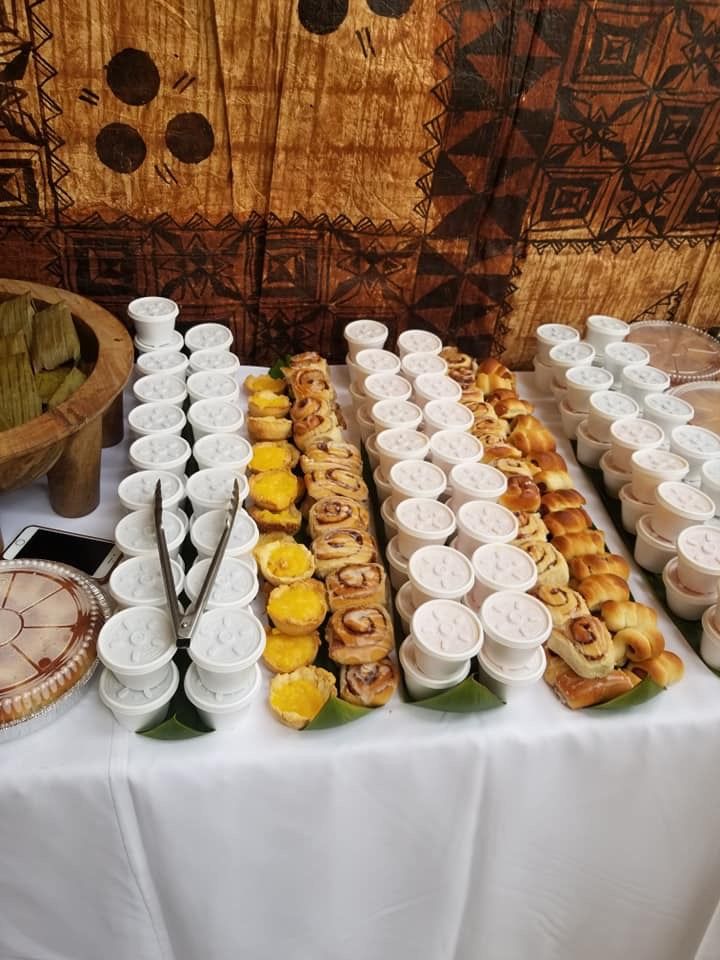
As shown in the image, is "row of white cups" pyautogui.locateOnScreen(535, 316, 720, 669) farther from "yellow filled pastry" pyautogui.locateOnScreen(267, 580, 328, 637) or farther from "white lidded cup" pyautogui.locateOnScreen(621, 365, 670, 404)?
"yellow filled pastry" pyautogui.locateOnScreen(267, 580, 328, 637)

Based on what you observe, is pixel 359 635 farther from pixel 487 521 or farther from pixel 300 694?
pixel 487 521

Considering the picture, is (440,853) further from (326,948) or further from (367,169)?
(367,169)

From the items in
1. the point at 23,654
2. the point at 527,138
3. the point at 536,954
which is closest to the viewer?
the point at 23,654

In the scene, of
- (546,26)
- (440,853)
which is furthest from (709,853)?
(546,26)

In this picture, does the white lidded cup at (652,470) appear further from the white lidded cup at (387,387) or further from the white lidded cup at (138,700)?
the white lidded cup at (138,700)

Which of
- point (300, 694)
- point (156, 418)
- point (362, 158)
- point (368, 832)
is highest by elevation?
point (362, 158)

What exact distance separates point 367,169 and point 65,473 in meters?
0.88

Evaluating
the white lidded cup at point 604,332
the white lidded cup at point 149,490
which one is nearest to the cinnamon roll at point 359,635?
the white lidded cup at point 149,490

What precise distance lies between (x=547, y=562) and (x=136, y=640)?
65 cm

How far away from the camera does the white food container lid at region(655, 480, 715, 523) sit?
1238mm

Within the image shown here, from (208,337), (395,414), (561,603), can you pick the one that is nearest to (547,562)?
(561,603)

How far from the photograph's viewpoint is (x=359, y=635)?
1071 millimetres

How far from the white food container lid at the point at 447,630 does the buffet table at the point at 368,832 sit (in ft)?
0.39

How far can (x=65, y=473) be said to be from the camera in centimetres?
121
